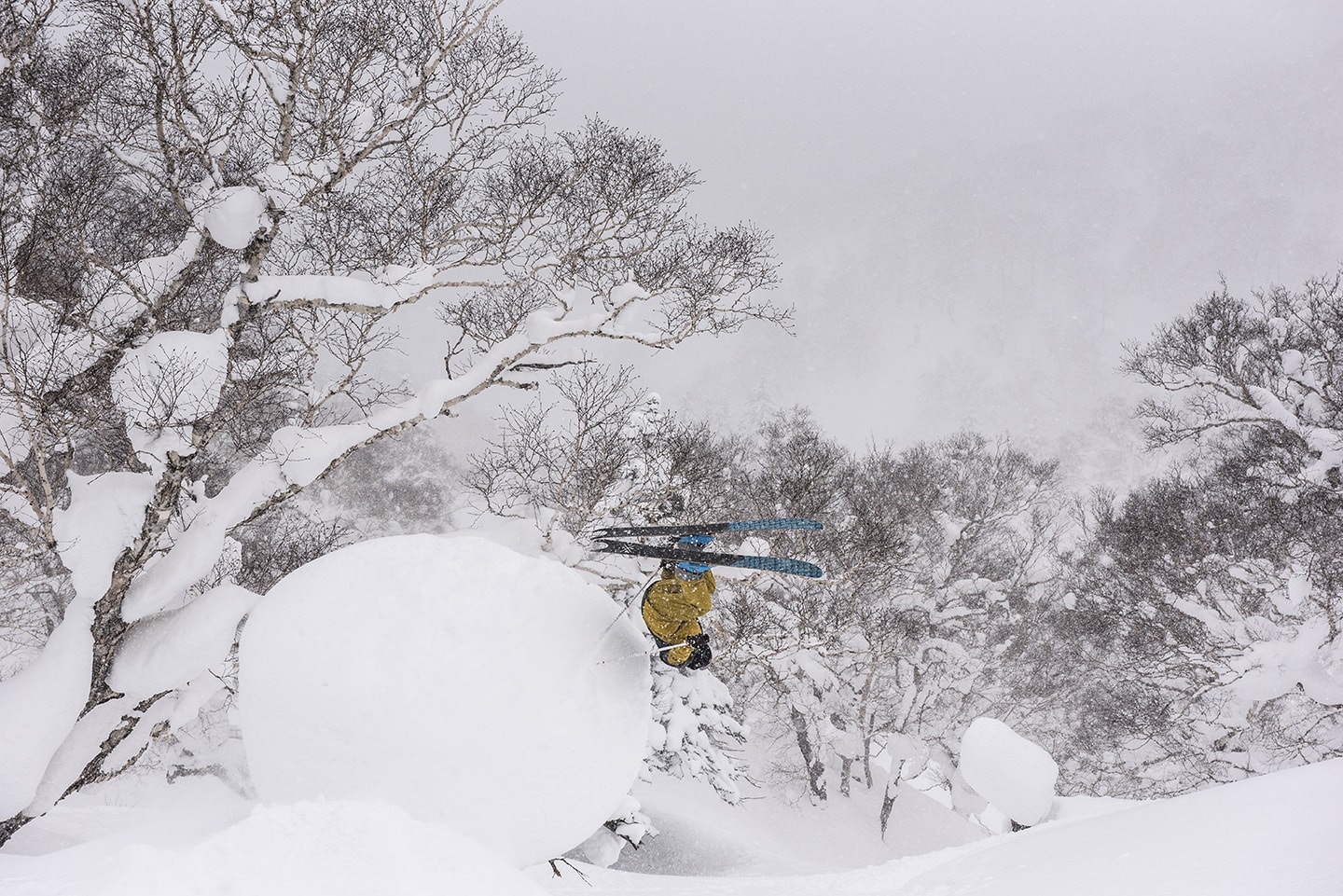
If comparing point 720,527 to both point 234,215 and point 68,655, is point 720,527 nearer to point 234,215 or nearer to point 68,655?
point 234,215

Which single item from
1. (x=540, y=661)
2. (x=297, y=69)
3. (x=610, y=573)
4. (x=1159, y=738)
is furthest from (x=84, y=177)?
(x=1159, y=738)

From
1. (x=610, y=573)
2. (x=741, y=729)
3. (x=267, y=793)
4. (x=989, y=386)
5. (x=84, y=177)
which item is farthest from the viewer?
(x=989, y=386)

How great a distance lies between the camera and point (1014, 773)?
10.7m

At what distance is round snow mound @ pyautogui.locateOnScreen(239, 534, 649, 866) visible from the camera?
4504 mm

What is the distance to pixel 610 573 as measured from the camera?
930cm

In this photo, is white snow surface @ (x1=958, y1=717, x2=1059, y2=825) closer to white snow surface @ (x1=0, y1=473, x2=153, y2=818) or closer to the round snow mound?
the round snow mound

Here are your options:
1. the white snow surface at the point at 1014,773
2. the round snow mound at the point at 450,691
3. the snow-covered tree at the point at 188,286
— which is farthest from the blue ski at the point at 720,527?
the white snow surface at the point at 1014,773

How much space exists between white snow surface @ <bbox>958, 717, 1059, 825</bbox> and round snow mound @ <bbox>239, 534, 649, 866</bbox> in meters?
8.85

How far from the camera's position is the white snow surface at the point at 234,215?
6426mm

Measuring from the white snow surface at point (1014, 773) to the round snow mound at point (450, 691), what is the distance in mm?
8850

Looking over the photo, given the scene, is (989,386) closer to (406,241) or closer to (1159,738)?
(1159,738)

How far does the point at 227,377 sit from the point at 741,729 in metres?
9.47

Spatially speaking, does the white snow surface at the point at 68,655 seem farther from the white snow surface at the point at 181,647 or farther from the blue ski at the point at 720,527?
the blue ski at the point at 720,527

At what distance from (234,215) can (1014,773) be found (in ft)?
45.1
